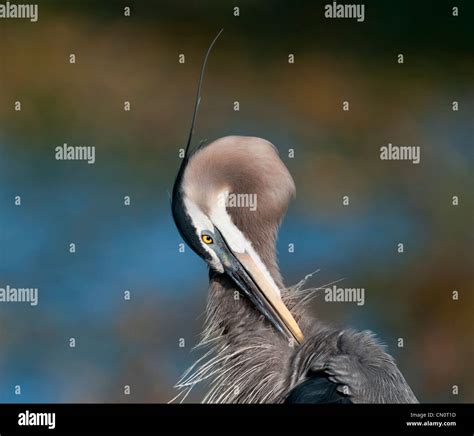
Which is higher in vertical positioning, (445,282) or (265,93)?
(265,93)

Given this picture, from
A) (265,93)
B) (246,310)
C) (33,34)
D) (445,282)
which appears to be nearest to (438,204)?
(445,282)

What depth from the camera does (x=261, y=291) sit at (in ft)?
17.9

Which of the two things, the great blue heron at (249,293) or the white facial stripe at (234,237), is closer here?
the great blue heron at (249,293)

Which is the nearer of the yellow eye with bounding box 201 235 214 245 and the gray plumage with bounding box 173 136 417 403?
the gray plumage with bounding box 173 136 417 403

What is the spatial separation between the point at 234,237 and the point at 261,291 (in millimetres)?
253

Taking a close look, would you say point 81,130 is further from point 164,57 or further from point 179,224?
point 179,224

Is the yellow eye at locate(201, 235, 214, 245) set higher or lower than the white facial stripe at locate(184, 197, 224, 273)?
lower

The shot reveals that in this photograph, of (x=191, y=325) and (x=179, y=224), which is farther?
(x=191, y=325)

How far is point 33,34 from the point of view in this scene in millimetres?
6453

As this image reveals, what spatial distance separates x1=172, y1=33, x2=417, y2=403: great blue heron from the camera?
5.32 m

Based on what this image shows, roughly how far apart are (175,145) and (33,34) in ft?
3.03

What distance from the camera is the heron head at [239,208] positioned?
5.39m

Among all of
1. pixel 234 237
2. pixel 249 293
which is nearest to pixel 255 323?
pixel 249 293
